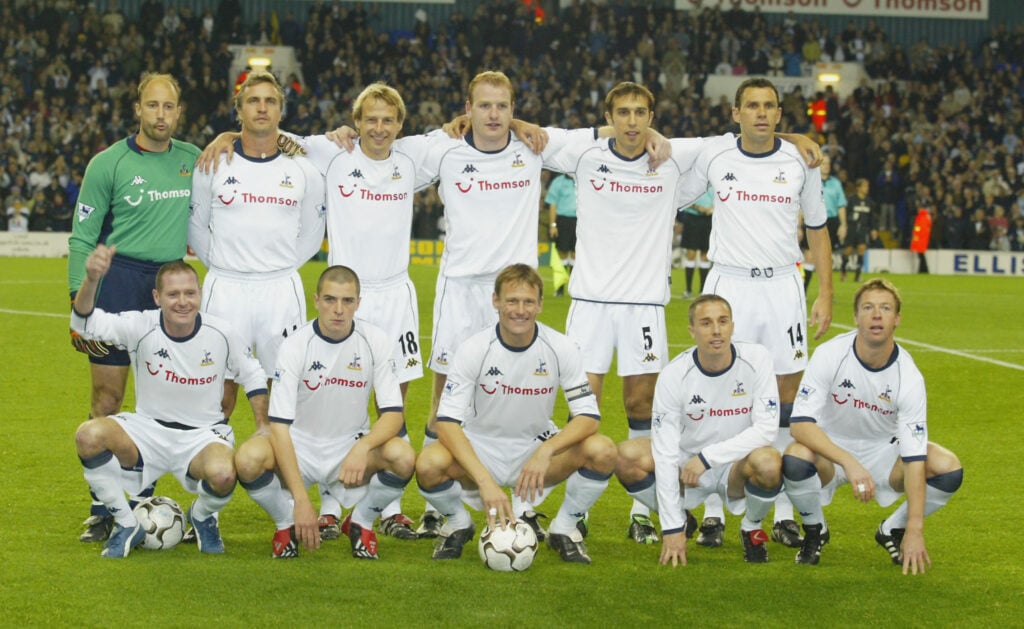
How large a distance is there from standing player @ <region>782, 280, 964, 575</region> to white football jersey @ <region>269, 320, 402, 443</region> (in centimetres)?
Answer: 190

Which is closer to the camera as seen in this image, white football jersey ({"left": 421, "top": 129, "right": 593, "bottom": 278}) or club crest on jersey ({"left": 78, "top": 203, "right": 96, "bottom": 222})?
club crest on jersey ({"left": 78, "top": 203, "right": 96, "bottom": 222})

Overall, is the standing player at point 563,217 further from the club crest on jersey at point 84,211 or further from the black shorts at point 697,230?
the club crest on jersey at point 84,211

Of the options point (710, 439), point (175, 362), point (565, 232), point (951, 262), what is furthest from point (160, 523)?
point (951, 262)

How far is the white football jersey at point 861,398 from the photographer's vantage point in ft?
19.3

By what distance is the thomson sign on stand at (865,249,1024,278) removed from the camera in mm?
27469

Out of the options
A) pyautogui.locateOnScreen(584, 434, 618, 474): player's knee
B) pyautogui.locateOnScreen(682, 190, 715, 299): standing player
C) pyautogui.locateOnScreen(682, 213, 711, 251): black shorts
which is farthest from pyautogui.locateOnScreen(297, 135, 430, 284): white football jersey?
pyautogui.locateOnScreen(682, 213, 711, 251): black shorts

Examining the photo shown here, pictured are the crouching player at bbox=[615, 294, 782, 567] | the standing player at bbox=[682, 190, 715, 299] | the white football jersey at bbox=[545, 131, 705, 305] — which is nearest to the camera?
the crouching player at bbox=[615, 294, 782, 567]

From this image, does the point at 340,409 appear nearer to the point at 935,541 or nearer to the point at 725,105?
the point at 935,541

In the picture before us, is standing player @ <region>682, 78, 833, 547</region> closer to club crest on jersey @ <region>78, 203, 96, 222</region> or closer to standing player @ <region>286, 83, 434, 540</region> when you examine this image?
standing player @ <region>286, 83, 434, 540</region>

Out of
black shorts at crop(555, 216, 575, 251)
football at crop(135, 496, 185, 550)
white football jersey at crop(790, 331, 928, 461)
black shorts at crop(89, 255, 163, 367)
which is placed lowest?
football at crop(135, 496, 185, 550)

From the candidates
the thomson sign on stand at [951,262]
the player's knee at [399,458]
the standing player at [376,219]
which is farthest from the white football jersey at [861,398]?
the thomson sign on stand at [951,262]

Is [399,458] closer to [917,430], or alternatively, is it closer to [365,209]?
[365,209]

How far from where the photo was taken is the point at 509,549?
571cm

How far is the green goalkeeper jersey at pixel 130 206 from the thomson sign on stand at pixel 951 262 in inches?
896
